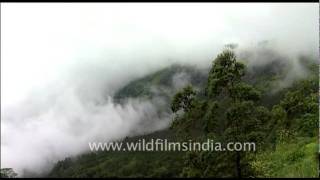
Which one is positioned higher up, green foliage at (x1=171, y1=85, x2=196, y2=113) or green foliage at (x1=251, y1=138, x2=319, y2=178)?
green foliage at (x1=171, y1=85, x2=196, y2=113)

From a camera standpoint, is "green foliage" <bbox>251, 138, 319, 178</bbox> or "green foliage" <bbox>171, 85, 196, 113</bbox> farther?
"green foliage" <bbox>171, 85, 196, 113</bbox>

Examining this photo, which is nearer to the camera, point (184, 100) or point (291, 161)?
point (291, 161)

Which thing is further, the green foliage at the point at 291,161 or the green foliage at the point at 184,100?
the green foliage at the point at 184,100

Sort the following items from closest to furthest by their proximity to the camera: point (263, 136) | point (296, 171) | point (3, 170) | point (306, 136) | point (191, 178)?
1. point (296, 171)
2. point (306, 136)
3. point (263, 136)
4. point (191, 178)
5. point (3, 170)

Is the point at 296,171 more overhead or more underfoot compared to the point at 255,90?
more underfoot

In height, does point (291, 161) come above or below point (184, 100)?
below

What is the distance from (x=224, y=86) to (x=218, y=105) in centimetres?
166

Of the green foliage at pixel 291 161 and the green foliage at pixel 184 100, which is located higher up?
the green foliage at pixel 184 100

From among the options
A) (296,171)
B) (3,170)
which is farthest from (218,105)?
(3,170)

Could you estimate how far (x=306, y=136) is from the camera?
36.2 m

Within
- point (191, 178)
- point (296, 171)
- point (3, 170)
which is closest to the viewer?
point (296, 171)

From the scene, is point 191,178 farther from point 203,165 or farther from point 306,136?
point 306,136

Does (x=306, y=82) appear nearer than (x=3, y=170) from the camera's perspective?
Yes

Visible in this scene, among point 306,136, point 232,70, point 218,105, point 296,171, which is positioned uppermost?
point 232,70
